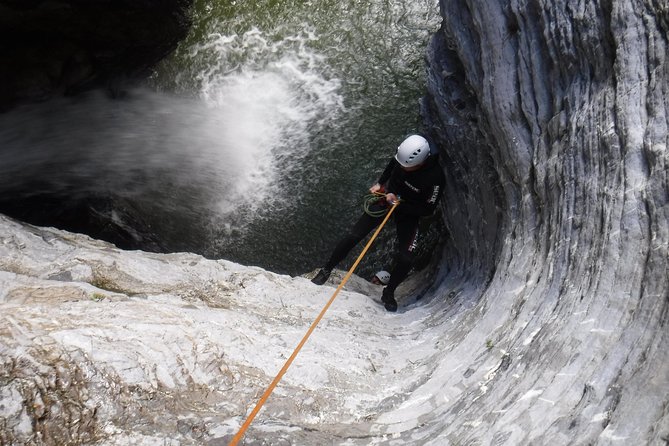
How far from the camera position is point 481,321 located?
4848 mm

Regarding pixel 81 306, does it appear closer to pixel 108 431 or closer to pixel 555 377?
pixel 108 431

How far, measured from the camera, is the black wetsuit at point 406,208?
723cm

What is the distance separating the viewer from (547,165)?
16.1 feet

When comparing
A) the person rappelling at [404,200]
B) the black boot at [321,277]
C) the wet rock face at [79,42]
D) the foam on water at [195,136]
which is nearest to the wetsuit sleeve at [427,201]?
the person rappelling at [404,200]

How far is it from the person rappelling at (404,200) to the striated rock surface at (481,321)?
1064 mm

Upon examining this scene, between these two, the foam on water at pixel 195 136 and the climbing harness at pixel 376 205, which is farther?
the foam on water at pixel 195 136

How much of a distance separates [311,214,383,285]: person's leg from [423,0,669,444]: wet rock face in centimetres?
155

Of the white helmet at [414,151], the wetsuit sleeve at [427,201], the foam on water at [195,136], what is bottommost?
the foam on water at [195,136]

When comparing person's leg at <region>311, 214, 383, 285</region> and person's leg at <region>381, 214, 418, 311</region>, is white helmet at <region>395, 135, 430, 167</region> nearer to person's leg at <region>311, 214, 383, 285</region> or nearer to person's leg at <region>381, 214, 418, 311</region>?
person's leg at <region>381, 214, 418, 311</region>

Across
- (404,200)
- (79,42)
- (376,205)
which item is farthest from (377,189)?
(79,42)

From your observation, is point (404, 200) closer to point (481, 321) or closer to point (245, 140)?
point (481, 321)

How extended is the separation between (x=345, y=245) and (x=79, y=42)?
5446mm

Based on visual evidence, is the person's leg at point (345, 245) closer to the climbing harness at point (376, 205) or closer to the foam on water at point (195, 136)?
the climbing harness at point (376, 205)

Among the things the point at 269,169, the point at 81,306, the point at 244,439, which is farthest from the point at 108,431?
the point at 269,169
